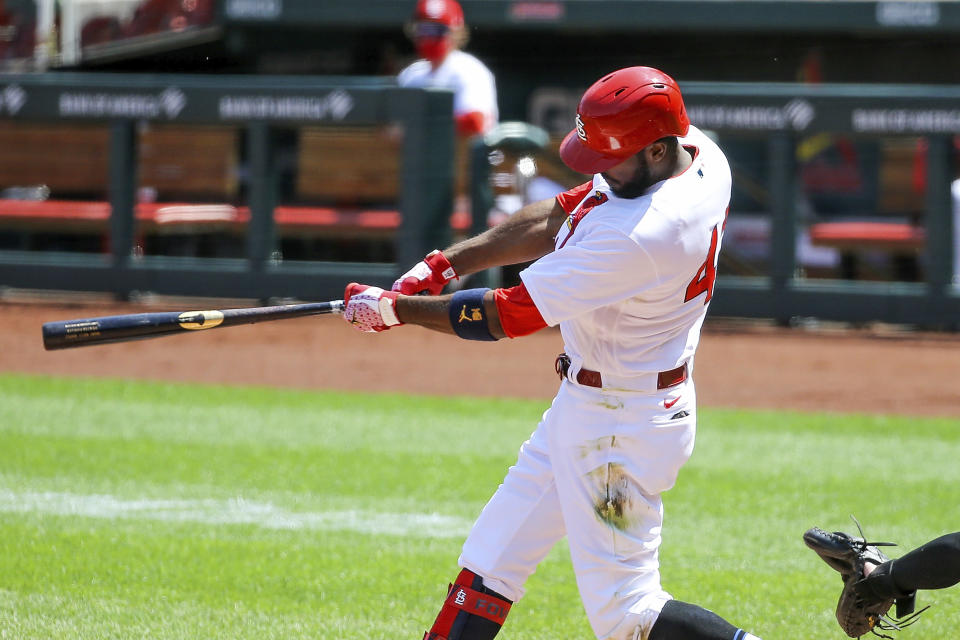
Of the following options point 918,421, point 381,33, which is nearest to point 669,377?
point 918,421

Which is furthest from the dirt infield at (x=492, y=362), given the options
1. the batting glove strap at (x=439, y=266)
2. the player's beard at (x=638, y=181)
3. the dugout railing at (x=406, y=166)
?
the player's beard at (x=638, y=181)

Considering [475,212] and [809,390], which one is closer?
[809,390]

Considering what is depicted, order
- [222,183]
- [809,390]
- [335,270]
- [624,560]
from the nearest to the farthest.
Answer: [624,560] → [809,390] → [335,270] → [222,183]

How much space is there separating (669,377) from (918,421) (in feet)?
16.7

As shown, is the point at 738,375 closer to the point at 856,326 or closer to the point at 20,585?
the point at 856,326

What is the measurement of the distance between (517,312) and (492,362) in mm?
6380

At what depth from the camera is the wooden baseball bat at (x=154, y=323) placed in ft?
11.7

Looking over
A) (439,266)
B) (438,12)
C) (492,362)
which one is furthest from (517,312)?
(438,12)

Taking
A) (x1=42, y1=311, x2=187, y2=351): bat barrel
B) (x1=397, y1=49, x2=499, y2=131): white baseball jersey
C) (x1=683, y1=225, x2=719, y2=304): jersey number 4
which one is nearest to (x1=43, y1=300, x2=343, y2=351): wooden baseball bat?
(x1=42, y1=311, x2=187, y2=351): bat barrel

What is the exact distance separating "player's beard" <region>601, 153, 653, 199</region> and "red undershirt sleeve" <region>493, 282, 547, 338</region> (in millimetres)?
353

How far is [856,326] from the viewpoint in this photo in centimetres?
1067

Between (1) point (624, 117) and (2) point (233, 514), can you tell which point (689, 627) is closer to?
(1) point (624, 117)

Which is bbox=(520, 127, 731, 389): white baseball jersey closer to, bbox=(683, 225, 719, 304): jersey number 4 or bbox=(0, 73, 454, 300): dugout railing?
bbox=(683, 225, 719, 304): jersey number 4

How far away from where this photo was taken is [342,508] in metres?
5.63
